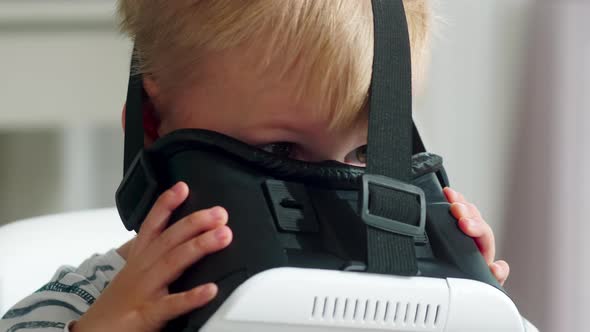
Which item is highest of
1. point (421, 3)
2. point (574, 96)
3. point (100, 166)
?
point (421, 3)

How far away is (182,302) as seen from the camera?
0.62 metres

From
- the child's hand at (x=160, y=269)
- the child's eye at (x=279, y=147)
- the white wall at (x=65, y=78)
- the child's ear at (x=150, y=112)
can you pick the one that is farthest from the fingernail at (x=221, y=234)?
the white wall at (x=65, y=78)

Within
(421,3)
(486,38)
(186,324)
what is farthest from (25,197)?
(186,324)

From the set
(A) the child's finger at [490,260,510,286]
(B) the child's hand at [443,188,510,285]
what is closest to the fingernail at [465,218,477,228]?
(B) the child's hand at [443,188,510,285]

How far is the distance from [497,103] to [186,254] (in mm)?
1336

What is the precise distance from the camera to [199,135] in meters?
0.68

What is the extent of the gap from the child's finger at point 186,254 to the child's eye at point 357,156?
0.22 m

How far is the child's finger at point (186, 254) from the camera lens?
24.4 inches

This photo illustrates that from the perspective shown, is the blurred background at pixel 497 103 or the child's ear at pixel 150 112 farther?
the blurred background at pixel 497 103

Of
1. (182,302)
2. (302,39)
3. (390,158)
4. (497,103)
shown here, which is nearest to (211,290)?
(182,302)

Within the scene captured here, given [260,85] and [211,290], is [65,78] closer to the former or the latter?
[260,85]

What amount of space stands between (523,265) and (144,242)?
1268 millimetres

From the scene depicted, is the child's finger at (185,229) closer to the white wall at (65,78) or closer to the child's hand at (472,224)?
the child's hand at (472,224)

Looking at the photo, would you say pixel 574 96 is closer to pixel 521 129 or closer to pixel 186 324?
pixel 521 129
